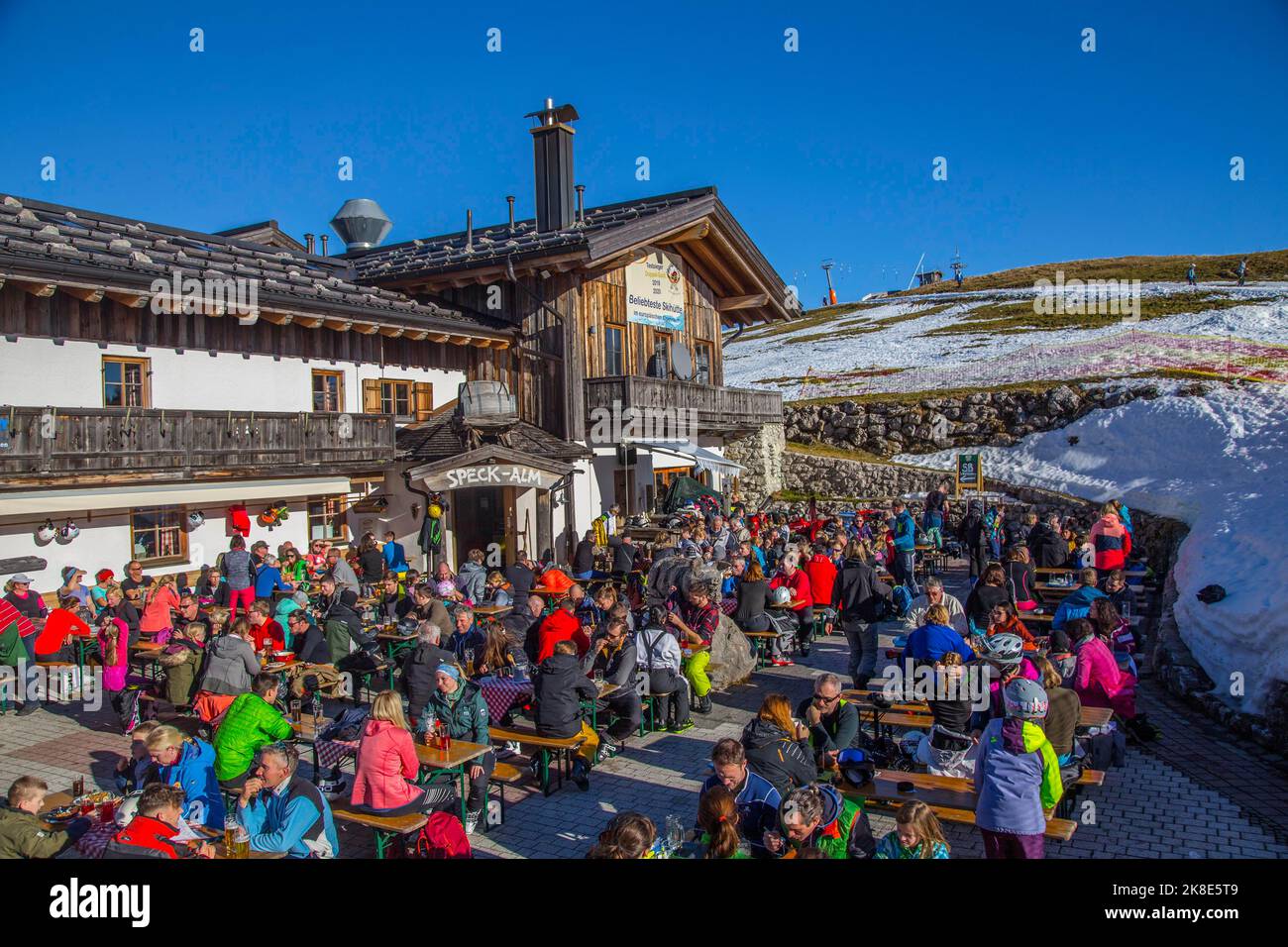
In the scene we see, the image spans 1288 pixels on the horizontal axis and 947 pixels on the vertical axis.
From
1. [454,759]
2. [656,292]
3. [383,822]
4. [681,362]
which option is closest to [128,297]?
[454,759]

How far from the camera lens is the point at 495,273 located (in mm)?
21500

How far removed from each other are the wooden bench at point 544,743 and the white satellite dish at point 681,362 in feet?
55.9

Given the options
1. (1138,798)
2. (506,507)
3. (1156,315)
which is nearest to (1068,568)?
(1138,798)

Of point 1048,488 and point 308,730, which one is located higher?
point 1048,488

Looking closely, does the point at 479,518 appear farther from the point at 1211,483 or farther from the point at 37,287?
the point at 1211,483

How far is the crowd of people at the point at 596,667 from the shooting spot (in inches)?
217

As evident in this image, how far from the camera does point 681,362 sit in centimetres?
2470

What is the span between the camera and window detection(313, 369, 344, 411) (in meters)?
17.7

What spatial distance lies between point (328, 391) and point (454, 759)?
498 inches
